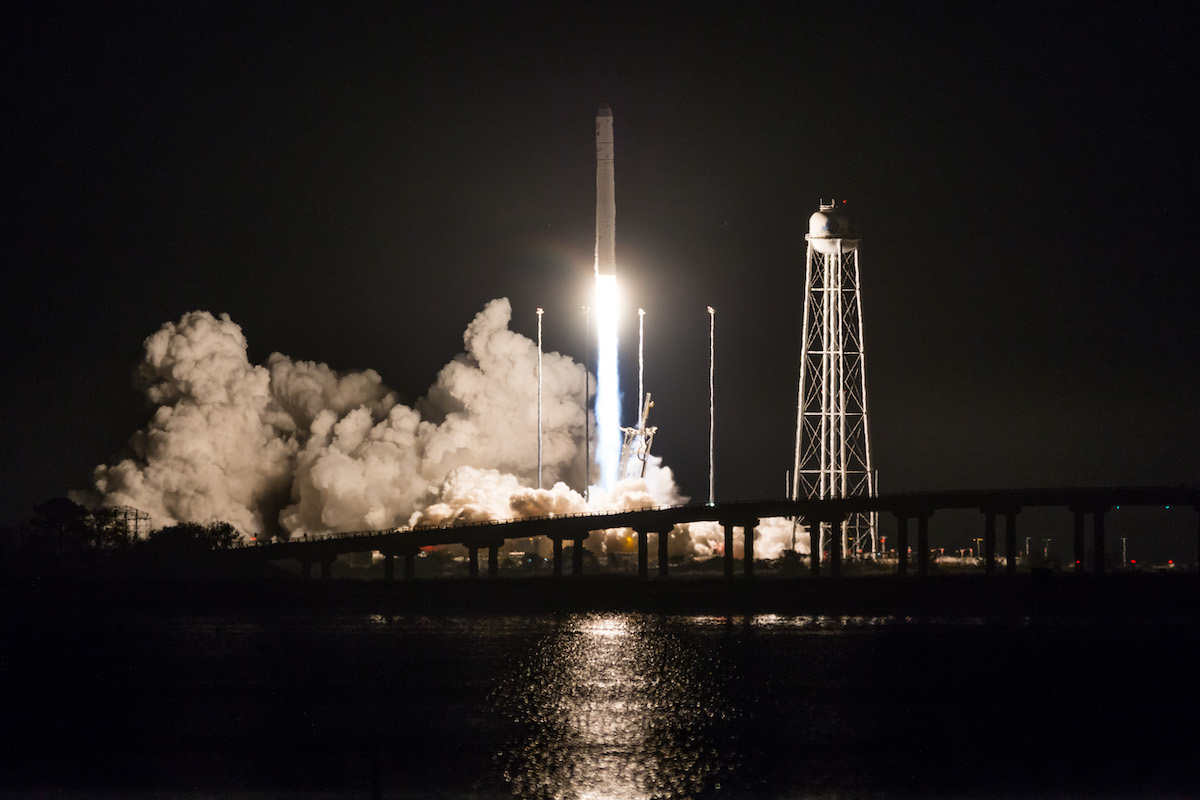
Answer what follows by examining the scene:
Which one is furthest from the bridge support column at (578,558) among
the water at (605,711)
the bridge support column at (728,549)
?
the water at (605,711)

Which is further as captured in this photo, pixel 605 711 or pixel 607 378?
pixel 607 378

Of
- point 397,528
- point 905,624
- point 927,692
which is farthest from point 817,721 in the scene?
point 397,528

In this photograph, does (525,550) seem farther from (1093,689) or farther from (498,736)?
(498,736)

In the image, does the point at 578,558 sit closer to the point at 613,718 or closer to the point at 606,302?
the point at 606,302

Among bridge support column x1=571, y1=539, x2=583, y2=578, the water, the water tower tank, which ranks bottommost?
the water

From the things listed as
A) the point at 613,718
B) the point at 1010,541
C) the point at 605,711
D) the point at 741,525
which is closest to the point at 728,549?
the point at 741,525

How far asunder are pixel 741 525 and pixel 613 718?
281 feet

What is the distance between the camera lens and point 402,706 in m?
69.1

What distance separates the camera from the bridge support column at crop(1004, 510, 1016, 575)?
15100 cm

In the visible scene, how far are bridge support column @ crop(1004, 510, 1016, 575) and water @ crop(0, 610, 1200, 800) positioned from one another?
4083 centimetres

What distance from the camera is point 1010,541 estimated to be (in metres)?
152

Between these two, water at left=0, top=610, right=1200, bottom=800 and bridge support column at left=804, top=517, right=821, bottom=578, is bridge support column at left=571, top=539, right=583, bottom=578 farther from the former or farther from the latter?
water at left=0, top=610, right=1200, bottom=800

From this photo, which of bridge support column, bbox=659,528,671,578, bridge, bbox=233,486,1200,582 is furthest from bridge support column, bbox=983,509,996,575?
bridge support column, bbox=659,528,671,578

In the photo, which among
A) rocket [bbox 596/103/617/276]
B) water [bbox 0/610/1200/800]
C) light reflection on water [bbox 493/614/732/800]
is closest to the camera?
light reflection on water [bbox 493/614/732/800]
